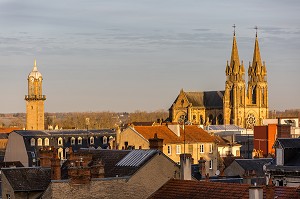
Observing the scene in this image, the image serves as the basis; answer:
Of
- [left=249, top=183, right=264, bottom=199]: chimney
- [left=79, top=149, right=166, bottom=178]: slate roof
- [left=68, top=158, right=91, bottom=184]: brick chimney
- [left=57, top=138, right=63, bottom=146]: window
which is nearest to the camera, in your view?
[left=249, top=183, right=264, bottom=199]: chimney

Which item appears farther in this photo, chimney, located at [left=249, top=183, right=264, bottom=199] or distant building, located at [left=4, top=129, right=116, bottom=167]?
distant building, located at [left=4, top=129, right=116, bottom=167]

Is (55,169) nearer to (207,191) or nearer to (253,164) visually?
(207,191)

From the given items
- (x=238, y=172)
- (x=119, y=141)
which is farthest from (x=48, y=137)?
(x=238, y=172)

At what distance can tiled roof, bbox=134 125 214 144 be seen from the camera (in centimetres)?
11356

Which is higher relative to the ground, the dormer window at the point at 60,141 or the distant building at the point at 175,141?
the dormer window at the point at 60,141

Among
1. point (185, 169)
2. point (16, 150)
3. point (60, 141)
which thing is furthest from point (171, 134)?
point (185, 169)

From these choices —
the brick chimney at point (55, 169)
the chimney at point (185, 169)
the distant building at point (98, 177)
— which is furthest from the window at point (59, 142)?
the brick chimney at point (55, 169)

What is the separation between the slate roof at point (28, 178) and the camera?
52.1m

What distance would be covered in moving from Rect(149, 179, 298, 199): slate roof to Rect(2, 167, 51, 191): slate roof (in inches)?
269

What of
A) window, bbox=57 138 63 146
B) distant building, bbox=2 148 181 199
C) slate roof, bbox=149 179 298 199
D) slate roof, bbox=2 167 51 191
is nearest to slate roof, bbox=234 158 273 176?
distant building, bbox=2 148 181 199

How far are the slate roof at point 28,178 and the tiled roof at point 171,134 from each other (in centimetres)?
5812

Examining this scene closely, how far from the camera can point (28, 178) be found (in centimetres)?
5291

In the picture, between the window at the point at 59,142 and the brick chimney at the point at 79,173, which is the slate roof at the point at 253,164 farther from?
the window at the point at 59,142

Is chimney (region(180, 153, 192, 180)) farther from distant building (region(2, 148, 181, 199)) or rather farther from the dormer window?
the dormer window
